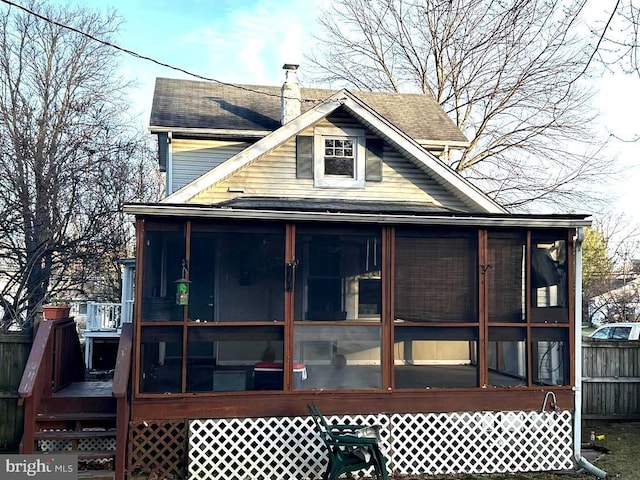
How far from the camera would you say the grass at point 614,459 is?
26.1ft

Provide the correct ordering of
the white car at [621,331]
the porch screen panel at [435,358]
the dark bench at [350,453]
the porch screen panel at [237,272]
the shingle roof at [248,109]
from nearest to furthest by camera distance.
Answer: the dark bench at [350,453] < the porch screen panel at [237,272] < the porch screen panel at [435,358] < the shingle roof at [248,109] < the white car at [621,331]

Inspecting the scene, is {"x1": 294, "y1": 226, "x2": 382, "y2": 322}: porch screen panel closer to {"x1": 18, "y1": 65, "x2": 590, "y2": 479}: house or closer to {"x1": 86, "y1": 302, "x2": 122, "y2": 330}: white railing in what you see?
{"x1": 18, "y1": 65, "x2": 590, "y2": 479}: house

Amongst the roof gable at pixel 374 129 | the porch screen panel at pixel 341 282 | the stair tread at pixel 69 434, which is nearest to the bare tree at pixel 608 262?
the roof gable at pixel 374 129

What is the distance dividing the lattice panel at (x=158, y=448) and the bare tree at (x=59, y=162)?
10306 mm

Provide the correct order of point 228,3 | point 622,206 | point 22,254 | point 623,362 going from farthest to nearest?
point 622,206 → point 22,254 → point 623,362 → point 228,3

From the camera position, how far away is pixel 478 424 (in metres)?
8.23

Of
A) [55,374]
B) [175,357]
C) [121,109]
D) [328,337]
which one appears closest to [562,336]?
[328,337]

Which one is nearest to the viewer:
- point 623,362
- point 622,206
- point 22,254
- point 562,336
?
point 562,336

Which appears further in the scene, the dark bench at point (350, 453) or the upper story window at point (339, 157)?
the upper story window at point (339, 157)

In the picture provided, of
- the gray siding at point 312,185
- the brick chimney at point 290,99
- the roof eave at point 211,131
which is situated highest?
the brick chimney at point 290,99

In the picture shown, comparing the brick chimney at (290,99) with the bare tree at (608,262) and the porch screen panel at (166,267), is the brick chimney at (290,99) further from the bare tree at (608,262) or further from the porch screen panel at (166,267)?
the bare tree at (608,262)

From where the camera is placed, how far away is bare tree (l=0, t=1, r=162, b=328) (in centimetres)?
1844

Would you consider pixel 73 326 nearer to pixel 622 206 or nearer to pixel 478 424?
pixel 478 424

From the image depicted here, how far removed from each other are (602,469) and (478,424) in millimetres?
1825
